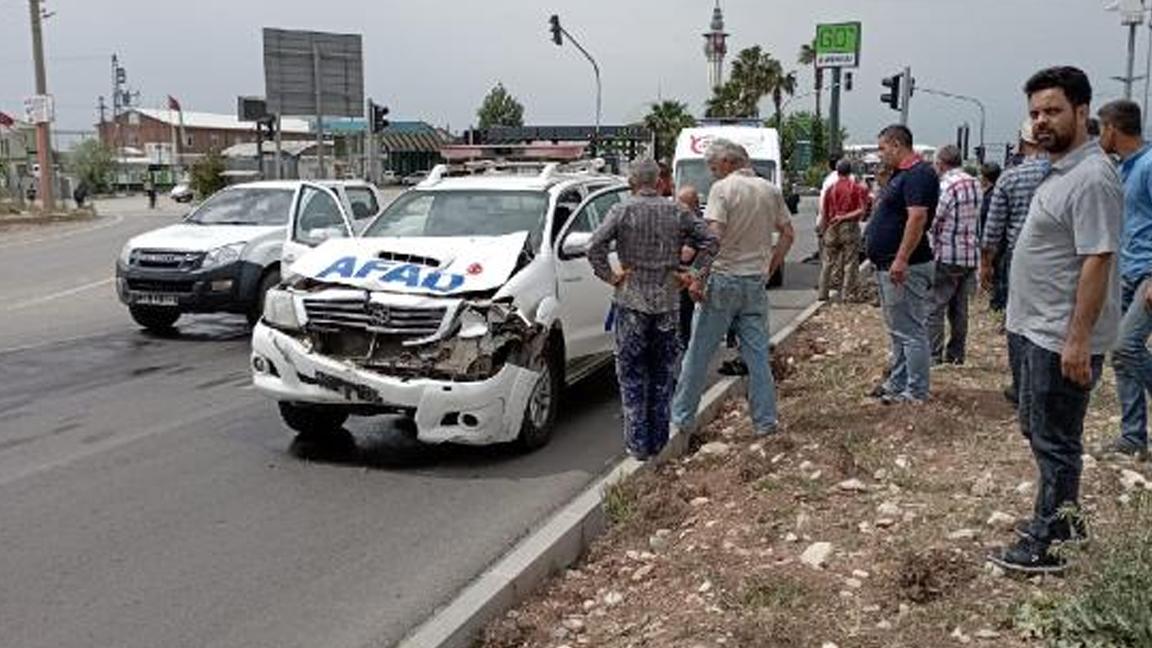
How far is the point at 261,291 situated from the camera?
12578 millimetres

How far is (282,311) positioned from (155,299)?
586 centimetres

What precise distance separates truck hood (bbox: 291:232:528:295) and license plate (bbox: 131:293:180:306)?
5278mm

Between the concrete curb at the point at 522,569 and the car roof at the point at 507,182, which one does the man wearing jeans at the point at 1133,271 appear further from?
the car roof at the point at 507,182

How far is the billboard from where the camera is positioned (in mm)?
25828

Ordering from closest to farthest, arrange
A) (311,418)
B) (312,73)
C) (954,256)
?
(311,418) → (954,256) → (312,73)

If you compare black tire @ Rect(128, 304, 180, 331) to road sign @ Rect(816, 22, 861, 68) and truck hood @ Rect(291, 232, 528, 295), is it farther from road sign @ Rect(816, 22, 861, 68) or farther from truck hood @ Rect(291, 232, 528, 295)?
road sign @ Rect(816, 22, 861, 68)

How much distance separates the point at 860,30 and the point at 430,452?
628 inches

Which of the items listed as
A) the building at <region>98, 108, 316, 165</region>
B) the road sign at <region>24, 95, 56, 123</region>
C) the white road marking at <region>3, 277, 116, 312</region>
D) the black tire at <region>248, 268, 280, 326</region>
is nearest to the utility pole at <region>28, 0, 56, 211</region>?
the road sign at <region>24, 95, 56, 123</region>

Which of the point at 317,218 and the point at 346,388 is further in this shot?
the point at 317,218

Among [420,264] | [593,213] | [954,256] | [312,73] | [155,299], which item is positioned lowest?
[155,299]

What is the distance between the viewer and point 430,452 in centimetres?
743

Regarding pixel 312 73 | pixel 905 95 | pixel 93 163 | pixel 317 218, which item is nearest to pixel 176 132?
pixel 93 163

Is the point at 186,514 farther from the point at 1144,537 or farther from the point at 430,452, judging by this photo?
the point at 1144,537

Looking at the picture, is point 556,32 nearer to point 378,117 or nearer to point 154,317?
point 378,117
